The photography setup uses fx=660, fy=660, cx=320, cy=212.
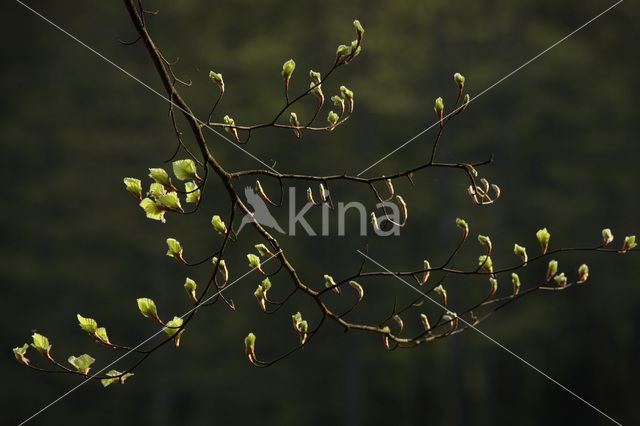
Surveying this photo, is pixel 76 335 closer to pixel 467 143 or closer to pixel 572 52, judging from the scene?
pixel 467 143

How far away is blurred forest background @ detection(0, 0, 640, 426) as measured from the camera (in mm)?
2055

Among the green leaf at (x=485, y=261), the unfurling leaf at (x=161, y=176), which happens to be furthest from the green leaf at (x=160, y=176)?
the green leaf at (x=485, y=261)

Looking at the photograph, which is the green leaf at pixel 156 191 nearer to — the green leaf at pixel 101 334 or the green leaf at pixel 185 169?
the green leaf at pixel 185 169

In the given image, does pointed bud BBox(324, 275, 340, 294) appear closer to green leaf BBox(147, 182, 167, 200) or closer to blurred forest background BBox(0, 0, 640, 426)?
green leaf BBox(147, 182, 167, 200)

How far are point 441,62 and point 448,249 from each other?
61 centimetres

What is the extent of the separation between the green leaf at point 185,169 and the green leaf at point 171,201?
0.06 feet

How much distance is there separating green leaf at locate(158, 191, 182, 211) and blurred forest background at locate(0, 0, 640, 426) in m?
1.40

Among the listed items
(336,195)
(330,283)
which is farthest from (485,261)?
(336,195)

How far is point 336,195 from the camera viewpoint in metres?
2.07

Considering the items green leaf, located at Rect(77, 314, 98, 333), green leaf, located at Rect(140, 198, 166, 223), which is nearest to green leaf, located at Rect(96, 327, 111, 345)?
green leaf, located at Rect(77, 314, 98, 333)

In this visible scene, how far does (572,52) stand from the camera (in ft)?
7.04

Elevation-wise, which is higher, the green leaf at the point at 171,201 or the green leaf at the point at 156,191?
the green leaf at the point at 156,191

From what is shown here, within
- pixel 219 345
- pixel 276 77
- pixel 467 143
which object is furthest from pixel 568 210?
pixel 219 345

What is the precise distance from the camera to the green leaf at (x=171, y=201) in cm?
61
